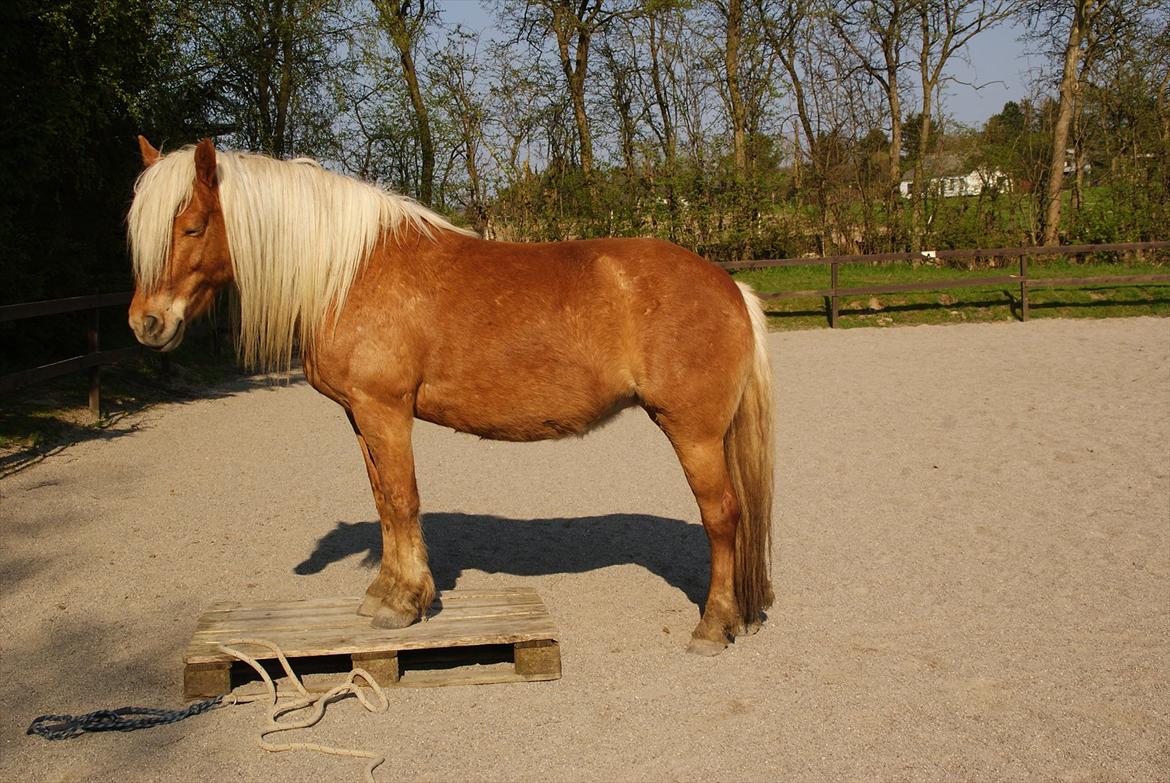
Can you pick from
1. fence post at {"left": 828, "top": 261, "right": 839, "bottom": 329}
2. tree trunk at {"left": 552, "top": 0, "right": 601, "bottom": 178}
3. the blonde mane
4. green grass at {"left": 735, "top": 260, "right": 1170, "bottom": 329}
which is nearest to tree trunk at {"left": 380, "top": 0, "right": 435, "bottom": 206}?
tree trunk at {"left": 552, "top": 0, "right": 601, "bottom": 178}

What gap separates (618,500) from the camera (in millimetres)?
6480

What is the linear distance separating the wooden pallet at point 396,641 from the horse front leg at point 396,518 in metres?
0.08

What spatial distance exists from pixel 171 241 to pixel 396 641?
6.04 feet

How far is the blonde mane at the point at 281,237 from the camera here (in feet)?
11.4

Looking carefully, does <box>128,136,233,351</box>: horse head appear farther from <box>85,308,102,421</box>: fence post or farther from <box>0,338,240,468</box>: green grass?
<box>85,308,102,421</box>: fence post

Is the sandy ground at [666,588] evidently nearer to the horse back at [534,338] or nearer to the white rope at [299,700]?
the white rope at [299,700]

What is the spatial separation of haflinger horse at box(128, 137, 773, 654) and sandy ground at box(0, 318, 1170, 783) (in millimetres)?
617

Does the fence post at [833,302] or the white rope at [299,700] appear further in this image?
the fence post at [833,302]

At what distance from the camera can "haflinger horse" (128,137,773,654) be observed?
3.64m

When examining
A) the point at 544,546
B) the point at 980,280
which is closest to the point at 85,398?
the point at 544,546

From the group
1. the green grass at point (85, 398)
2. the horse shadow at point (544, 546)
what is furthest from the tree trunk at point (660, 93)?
the horse shadow at point (544, 546)

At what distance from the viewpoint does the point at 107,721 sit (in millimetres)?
3143

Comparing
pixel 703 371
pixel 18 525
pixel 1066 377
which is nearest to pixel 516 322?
pixel 703 371

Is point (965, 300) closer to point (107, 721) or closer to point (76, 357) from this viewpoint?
point (76, 357)
